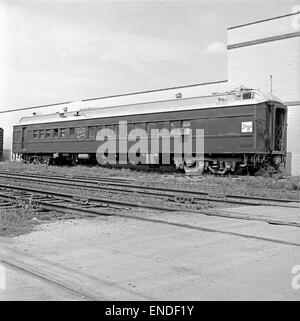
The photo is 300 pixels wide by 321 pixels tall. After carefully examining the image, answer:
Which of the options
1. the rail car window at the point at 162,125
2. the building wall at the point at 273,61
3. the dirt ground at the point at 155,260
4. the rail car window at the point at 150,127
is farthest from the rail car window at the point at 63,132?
the dirt ground at the point at 155,260

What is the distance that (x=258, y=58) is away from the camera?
92.4 feet

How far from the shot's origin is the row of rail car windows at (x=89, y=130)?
2367 centimetres

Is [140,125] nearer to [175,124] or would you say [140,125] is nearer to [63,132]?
[175,124]

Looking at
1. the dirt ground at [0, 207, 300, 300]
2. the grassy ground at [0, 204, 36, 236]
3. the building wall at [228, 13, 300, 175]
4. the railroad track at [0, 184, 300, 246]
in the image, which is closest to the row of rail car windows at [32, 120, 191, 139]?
the building wall at [228, 13, 300, 175]

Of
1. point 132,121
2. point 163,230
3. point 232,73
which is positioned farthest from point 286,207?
point 232,73

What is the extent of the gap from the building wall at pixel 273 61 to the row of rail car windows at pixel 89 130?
6.91 m

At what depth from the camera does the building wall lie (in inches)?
1035

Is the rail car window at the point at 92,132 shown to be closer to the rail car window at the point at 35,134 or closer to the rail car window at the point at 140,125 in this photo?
the rail car window at the point at 140,125

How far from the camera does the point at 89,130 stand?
28562 mm

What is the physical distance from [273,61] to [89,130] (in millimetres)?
11198

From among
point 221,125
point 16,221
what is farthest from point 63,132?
point 16,221

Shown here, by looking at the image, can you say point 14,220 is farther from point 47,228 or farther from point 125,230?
point 125,230

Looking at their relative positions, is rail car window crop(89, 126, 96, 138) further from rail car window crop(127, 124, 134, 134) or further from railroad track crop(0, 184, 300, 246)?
railroad track crop(0, 184, 300, 246)
